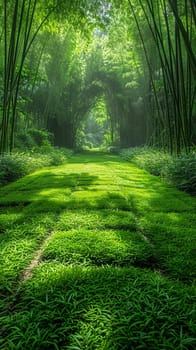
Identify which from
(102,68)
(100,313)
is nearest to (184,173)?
(100,313)

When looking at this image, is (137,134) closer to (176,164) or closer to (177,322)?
(176,164)

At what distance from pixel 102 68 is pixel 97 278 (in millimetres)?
14117

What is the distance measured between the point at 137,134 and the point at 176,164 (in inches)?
410

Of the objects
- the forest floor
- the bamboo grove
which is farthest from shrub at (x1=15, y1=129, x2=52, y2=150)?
the forest floor

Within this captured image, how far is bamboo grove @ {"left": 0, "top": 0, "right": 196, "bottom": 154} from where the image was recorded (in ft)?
12.9

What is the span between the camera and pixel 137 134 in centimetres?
1338

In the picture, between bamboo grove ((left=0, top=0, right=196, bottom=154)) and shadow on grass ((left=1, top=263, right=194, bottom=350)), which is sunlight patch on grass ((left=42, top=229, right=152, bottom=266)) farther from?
bamboo grove ((left=0, top=0, right=196, bottom=154))

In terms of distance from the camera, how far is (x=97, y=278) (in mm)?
937

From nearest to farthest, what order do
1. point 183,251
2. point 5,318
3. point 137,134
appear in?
point 5,318, point 183,251, point 137,134

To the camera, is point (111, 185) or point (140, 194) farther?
point (111, 185)

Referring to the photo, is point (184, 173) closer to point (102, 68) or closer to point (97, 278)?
point (97, 278)

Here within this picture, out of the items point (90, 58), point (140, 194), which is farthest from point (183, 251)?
point (90, 58)

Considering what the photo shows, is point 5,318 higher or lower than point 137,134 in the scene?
lower

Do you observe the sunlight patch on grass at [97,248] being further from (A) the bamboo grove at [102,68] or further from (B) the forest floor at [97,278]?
(A) the bamboo grove at [102,68]
